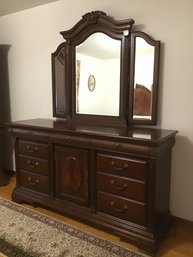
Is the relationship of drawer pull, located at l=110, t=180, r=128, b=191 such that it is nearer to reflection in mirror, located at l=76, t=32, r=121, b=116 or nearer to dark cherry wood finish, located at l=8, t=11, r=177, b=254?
dark cherry wood finish, located at l=8, t=11, r=177, b=254

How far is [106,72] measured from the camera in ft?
7.62

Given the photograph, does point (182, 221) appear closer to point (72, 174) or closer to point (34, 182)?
point (72, 174)

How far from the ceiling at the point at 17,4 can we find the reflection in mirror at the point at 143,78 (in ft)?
4.19

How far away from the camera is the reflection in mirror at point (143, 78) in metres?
2.13

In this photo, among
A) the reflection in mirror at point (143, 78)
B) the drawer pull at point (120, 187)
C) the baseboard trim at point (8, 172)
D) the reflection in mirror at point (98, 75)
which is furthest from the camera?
the baseboard trim at point (8, 172)

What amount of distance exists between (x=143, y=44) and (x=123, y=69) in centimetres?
28

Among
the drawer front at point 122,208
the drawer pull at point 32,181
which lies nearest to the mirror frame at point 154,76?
the drawer front at point 122,208

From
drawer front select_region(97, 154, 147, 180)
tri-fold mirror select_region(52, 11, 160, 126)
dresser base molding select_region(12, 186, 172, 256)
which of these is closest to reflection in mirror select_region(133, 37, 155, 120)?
tri-fold mirror select_region(52, 11, 160, 126)

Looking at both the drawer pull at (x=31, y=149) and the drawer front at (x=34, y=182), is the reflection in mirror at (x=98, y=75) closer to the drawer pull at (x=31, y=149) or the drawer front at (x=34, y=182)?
the drawer pull at (x=31, y=149)

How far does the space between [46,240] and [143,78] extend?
1641mm

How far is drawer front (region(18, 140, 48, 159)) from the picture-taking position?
7.69 feet

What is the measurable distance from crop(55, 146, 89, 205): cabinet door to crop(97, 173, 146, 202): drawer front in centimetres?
18

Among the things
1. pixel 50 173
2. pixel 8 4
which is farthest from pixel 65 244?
pixel 8 4

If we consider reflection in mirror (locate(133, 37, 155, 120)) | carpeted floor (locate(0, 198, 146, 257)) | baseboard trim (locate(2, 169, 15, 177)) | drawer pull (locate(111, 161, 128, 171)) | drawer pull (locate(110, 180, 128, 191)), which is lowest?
carpeted floor (locate(0, 198, 146, 257))
